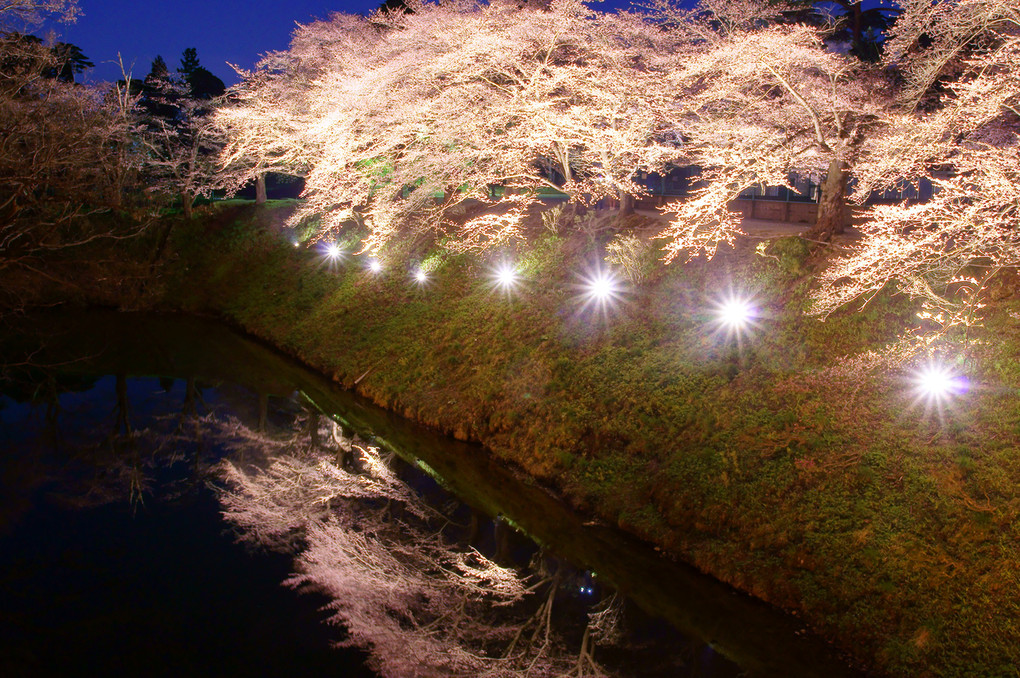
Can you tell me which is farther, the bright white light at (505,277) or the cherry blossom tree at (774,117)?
the bright white light at (505,277)

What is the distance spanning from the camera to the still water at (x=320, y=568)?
7086 millimetres

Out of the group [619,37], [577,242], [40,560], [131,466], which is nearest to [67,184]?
[131,466]

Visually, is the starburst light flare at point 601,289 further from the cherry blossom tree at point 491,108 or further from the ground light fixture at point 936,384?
the ground light fixture at point 936,384

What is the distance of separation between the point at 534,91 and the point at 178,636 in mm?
12487

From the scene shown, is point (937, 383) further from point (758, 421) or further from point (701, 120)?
point (701, 120)

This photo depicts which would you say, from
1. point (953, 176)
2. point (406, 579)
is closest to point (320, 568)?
point (406, 579)

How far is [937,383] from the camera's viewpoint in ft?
29.3

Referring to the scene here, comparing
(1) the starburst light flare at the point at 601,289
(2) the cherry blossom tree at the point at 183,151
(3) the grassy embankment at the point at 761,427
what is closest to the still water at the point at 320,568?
(3) the grassy embankment at the point at 761,427

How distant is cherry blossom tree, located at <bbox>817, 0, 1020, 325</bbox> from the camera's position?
8.12 meters

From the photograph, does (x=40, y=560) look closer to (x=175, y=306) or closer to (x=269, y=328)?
(x=269, y=328)

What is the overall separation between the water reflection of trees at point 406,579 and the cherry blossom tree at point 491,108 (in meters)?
8.12

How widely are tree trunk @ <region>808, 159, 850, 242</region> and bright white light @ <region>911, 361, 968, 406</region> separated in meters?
4.73

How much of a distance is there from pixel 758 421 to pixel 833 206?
6172 mm

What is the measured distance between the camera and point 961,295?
1025 cm
